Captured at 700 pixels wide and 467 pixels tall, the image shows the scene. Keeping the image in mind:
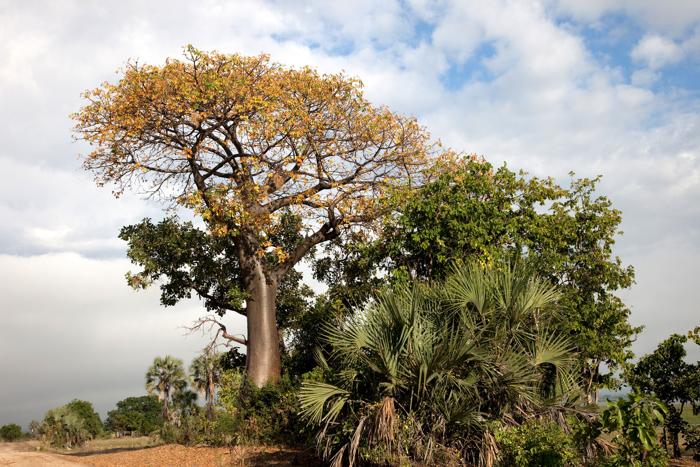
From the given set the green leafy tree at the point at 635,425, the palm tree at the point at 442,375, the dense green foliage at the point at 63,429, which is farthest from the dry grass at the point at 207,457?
the dense green foliage at the point at 63,429

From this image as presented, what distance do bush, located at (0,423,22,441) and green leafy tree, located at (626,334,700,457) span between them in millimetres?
35289

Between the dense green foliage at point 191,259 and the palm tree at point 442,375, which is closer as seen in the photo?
the palm tree at point 442,375

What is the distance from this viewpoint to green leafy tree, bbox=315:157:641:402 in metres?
16.7

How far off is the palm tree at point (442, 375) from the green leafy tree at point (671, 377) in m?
7.44

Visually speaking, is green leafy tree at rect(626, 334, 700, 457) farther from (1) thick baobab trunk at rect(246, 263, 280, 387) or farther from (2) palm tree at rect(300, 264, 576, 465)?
(1) thick baobab trunk at rect(246, 263, 280, 387)

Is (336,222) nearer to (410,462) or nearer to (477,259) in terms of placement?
(477,259)

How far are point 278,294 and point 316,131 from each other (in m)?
7.21

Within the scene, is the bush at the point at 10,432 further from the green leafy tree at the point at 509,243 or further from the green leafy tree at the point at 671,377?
the green leafy tree at the point at 671,377

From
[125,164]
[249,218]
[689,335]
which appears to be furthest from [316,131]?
[689,335]

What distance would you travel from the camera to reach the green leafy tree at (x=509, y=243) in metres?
16.7

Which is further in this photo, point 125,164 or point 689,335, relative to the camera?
point 125,164

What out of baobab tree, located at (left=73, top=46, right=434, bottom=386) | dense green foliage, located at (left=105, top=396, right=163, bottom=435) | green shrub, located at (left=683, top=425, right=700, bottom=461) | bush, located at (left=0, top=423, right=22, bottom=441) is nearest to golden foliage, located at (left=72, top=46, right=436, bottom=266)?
baobab tree, located at (left=73, top=46, right=434, bottom=386)

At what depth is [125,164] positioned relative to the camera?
65.3 feet

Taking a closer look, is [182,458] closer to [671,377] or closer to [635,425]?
[635,425]
